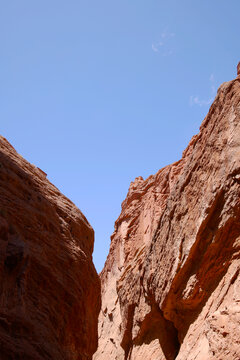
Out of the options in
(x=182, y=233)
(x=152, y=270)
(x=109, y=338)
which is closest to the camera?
(x=182, y=233)

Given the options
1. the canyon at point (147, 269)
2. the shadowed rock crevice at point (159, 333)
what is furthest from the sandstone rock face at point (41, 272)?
the shadowed rock crevice at point (159, 333)

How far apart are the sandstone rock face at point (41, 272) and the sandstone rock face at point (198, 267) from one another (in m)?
3.45

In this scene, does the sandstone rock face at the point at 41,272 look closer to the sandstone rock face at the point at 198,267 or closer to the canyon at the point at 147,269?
the canyon at the point at 147,269

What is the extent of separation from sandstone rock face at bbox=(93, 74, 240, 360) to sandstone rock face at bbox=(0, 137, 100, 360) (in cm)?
345

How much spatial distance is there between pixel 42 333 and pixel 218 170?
26.8 feet

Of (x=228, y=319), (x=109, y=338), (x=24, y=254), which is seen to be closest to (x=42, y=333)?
(x=24, y=254)

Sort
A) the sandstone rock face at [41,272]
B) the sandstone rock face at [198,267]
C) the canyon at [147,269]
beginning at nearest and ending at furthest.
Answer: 1. the sandstone rock face at [41,272]
2. the canyon at [147,269]
3. the sandstone rock face at [198,267]

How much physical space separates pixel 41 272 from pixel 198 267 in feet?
19.9

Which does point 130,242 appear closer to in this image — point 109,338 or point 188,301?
point 109,338

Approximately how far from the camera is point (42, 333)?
839 centimetres

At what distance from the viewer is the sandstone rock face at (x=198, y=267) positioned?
11461 mm

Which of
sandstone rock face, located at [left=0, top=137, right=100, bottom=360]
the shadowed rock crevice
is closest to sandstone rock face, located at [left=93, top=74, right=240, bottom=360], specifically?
the shadowed rock crevice

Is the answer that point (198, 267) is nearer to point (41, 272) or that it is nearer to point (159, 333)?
point (159, 333)

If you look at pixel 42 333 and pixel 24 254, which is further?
pixel 24 254
